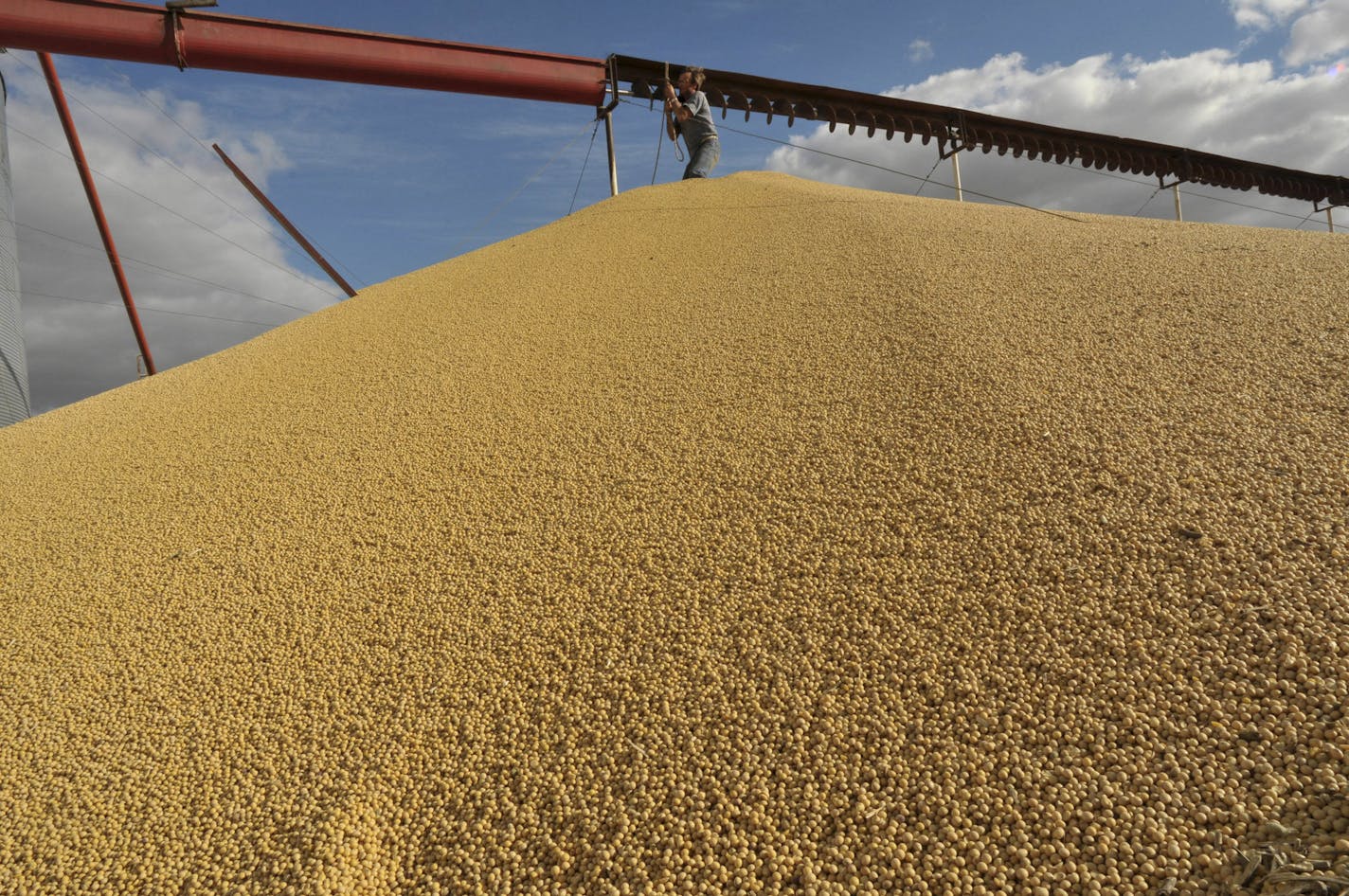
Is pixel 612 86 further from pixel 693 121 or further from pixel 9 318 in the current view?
pixel 9 318

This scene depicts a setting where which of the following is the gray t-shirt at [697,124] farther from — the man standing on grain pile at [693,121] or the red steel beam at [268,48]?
the red steel beam at [268,48]

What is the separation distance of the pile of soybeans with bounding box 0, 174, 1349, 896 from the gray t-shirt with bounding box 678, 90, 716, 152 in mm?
3946

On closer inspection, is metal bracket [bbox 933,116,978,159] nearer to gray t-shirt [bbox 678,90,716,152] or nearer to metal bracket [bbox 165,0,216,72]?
gray t-shirt [bbox 678,90,716,152]

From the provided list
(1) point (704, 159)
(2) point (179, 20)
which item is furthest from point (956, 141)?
(2) point (179, 20)

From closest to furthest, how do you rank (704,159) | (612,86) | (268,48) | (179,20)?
(179,20) < (268,48) < (612,86) < (704,159)

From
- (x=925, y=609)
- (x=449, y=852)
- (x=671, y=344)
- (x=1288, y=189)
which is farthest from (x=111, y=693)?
(x=1288, y=189)

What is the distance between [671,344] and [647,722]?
9.17 ft

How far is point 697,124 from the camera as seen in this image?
25.3 feet

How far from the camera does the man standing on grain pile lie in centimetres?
739

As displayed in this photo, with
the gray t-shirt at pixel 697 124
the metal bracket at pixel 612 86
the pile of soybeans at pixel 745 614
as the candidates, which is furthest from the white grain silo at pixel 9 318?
the gray t-shirt at pixel 697 124

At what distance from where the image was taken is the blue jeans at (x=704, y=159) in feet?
26.1

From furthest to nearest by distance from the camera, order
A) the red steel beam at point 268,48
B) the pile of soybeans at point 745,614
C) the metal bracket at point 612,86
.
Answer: the metal bracket at point 612,86, the red steel beam at point 268,48, the pile of soybeans at point 745,614

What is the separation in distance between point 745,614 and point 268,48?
20.6ft

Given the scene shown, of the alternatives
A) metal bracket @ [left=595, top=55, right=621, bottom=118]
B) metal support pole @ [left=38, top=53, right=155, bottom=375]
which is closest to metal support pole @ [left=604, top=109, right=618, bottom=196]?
metal bracket @ [left=595, top=55, right=621, bottom=118]
